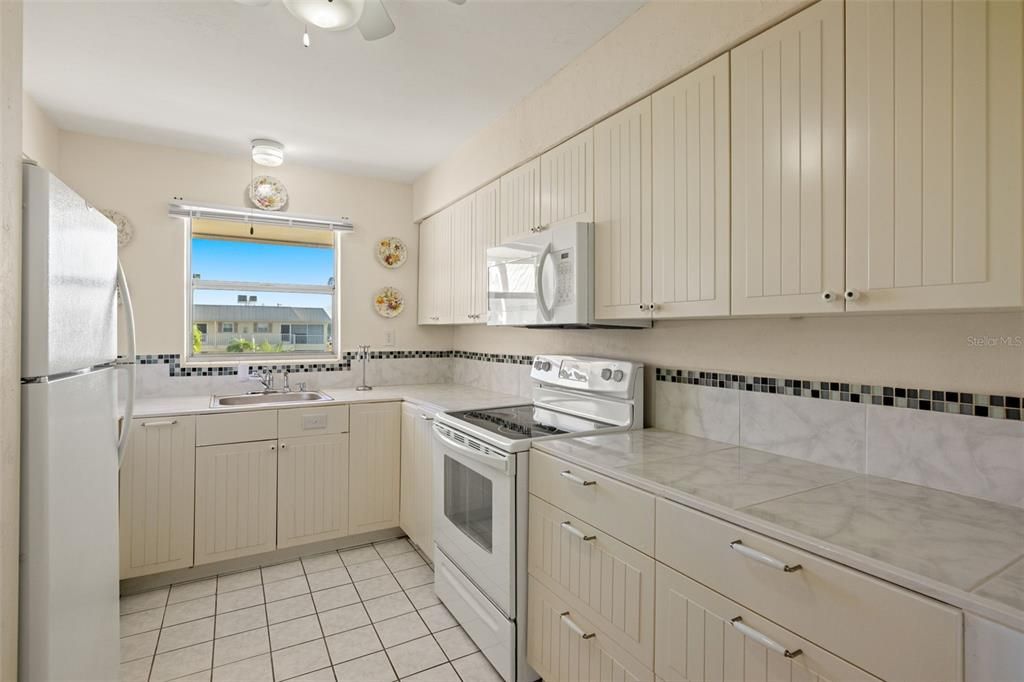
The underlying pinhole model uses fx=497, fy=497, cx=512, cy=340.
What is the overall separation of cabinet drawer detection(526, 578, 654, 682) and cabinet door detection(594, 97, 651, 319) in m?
1.08

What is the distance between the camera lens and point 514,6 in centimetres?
183

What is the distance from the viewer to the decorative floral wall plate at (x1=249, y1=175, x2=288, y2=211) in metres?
3.40

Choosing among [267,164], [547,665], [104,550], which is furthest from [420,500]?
[267,164]

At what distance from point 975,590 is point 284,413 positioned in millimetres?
2987

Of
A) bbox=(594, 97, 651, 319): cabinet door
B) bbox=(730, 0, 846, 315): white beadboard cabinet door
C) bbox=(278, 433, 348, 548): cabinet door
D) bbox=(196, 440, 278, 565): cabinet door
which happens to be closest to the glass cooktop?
bbox=(594, 97, 651, 319): cabinet door

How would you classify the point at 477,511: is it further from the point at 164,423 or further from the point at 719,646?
the point at 164,423

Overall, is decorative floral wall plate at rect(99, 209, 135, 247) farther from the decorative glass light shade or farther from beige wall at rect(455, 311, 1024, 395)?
beige wall at rect(455, 311, 1024, 395)

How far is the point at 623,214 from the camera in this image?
1.94 metres

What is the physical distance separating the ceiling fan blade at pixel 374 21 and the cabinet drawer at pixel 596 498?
1594 millimetres

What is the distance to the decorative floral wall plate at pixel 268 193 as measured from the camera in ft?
11.2

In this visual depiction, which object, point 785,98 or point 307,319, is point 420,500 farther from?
point 785,98

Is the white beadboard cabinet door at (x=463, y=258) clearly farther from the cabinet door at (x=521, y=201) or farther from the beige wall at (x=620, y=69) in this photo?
the cabinet door at (x=521, y=201)

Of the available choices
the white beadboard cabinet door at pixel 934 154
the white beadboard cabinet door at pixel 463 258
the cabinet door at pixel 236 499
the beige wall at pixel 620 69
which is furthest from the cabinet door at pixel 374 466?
the white beadboard cabinet door at pixel 934 154

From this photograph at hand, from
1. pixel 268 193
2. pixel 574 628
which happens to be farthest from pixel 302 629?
pixel 268 193
